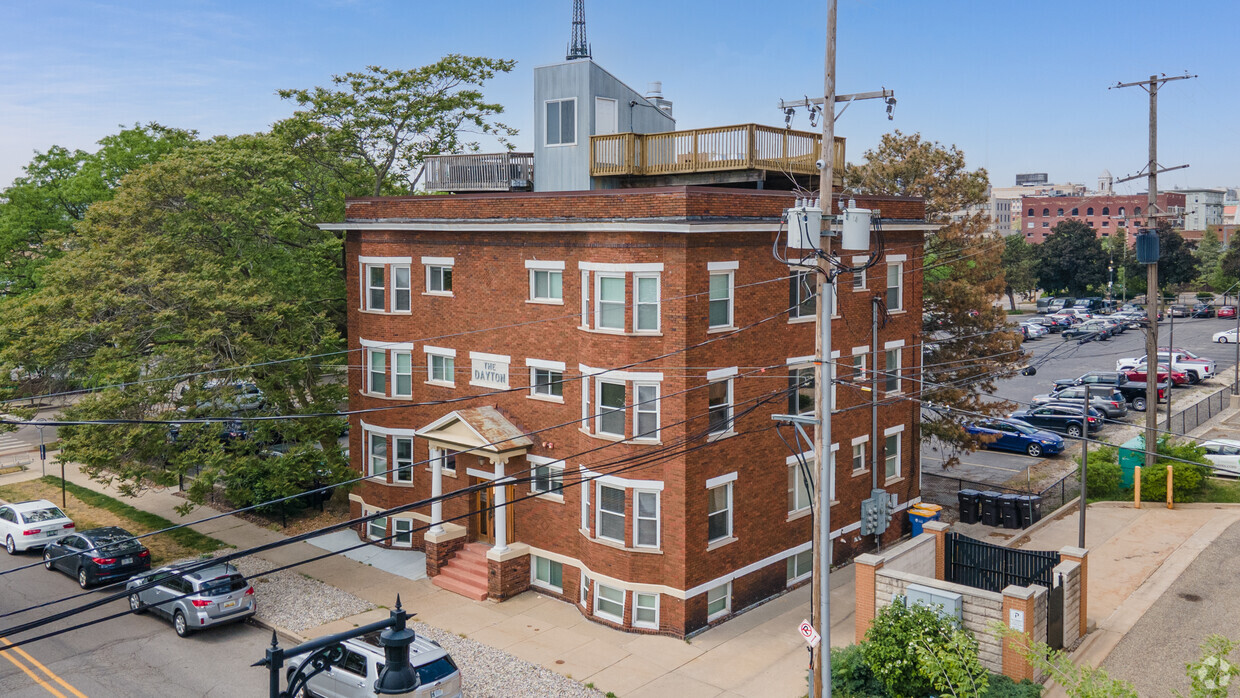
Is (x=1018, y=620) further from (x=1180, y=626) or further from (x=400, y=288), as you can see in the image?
(x=400, y=288)

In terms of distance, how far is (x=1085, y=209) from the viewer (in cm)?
16400

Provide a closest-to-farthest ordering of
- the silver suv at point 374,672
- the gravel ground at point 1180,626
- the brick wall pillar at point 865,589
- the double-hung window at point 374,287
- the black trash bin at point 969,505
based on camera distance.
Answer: the silver suv at point 374,672, the gravel ground at point 1180,626, the brick wall pillar at point 865,589, the double-hung window at point 374,287, the black trash bin at point 969,505

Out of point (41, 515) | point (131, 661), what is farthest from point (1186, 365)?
point (41, 515)

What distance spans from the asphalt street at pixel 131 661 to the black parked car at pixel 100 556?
1.46m

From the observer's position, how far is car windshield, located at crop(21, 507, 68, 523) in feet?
102

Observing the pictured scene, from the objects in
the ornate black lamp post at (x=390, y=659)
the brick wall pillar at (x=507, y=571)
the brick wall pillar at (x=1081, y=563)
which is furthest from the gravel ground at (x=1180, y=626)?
the ornate black lamp post at (x=390, y=659)

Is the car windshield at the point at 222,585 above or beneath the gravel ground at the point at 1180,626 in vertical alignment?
above

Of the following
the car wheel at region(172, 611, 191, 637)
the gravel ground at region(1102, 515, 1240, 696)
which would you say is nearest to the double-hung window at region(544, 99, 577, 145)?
the car wheel at region(172, 611, 191, 637)

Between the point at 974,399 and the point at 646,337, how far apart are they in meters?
16.3

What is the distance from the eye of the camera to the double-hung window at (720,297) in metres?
23.0

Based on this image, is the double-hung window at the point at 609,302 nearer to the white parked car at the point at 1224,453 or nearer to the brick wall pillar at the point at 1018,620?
the brick wall pillar at the point at 1018,620

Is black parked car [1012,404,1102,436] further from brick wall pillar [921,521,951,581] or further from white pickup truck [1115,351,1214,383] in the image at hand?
brick wall pillar [921,521,951,581]

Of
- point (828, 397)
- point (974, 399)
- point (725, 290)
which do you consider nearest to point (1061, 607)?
point (828, 397)

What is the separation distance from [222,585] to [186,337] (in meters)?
8.71
